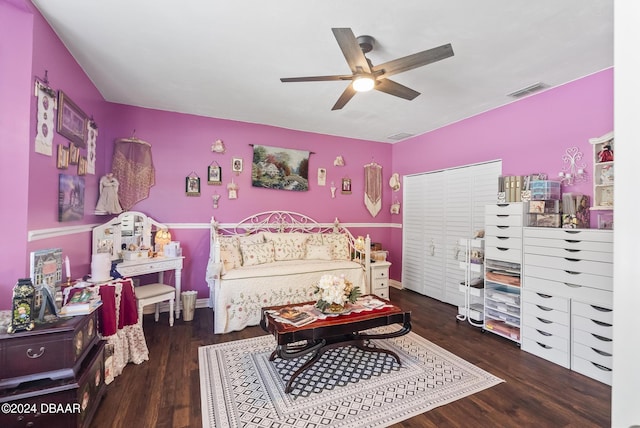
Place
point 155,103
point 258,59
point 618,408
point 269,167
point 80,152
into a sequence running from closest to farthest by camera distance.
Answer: point 618,408 < point 258,59 < point 80,152 < point 155,103 < point 269,167

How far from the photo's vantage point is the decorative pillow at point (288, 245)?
14.1 ft

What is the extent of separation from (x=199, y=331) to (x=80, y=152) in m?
2.27

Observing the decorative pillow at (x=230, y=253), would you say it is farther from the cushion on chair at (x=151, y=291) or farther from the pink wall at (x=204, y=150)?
the cushion on chair at (x=151, y=291)

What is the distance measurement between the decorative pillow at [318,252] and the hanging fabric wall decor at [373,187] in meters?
1.51

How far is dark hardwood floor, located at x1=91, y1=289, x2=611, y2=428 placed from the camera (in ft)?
6.58

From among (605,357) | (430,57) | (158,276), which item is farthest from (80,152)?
(605,357)

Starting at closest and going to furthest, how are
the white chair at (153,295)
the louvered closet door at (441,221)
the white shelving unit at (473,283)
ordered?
the white chair at (153,295)
the white shelving unit at (473,283)
the louvered closet door at (441,221)

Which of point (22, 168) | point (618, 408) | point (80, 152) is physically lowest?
point (618, 408)

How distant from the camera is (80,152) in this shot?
9.46ft

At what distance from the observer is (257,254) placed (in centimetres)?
405

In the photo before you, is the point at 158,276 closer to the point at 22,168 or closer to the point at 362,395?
the point at 22,168

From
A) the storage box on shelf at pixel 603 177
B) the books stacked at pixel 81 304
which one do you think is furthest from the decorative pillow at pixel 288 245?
the storage box on shelf at pixel 603 177

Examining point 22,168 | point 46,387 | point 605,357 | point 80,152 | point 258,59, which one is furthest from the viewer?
point 80,152

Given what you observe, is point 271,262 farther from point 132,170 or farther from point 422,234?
point 422,234
